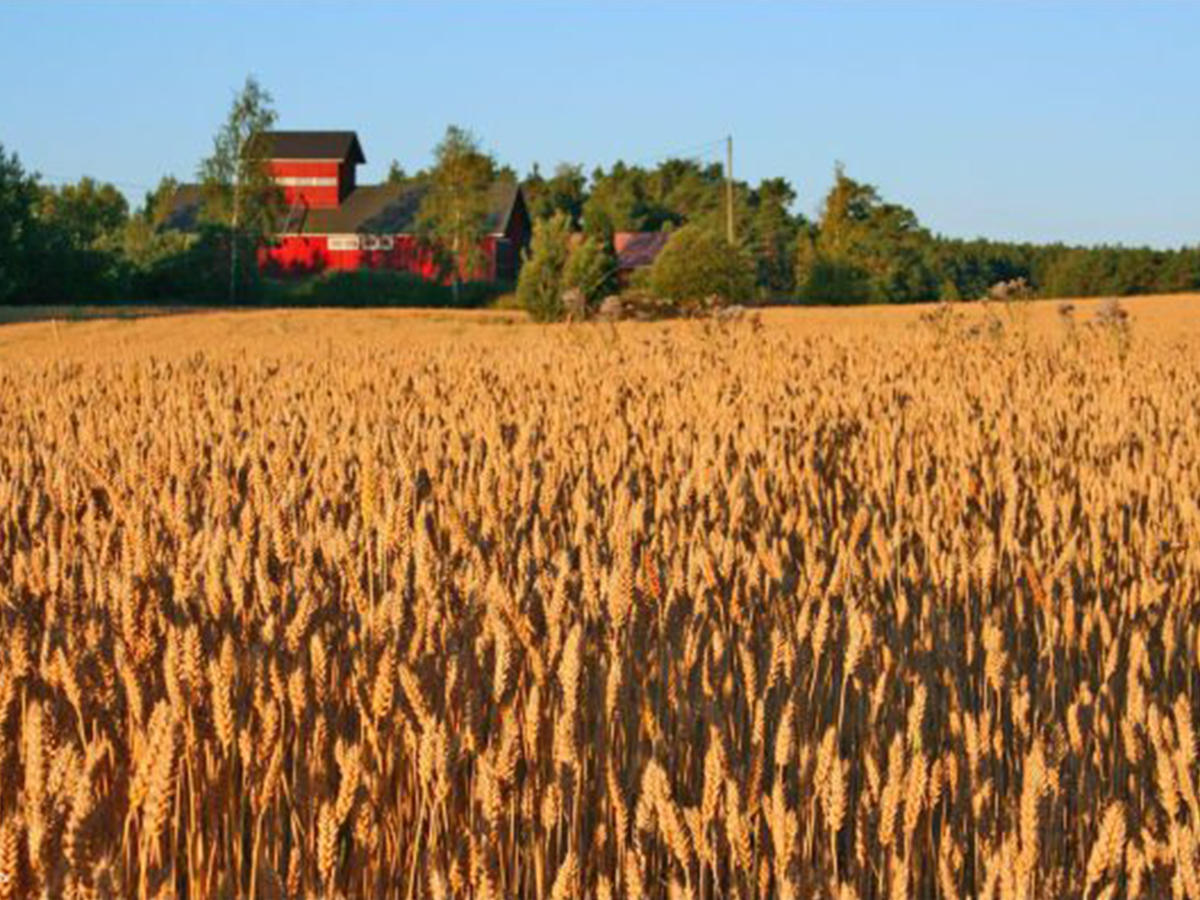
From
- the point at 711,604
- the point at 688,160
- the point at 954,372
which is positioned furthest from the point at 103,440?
the point at 688,160

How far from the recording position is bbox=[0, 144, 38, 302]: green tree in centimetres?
3806

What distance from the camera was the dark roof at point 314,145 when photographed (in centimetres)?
6044

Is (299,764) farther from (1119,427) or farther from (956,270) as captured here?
(956,270)

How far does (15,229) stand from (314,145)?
77.7 feet

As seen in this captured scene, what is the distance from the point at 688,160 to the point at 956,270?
934 inches

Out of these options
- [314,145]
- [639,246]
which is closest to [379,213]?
[314,145]

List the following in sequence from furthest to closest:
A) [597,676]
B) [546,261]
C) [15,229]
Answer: [15,229]
[546,261]
[597,676]

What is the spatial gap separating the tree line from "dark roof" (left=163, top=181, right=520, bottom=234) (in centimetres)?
124

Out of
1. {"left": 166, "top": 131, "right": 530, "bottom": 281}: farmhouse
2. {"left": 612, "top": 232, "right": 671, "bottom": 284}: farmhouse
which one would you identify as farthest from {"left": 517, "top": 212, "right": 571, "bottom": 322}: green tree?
{"left": 612, "top": 232, "right": 671, "bottom": 284}: farmhouse

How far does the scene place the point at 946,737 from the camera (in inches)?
99.3

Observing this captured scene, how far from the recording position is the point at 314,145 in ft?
200

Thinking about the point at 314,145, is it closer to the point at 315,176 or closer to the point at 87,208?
the point at 315,176

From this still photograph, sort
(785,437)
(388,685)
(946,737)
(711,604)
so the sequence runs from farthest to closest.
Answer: (785,437) < (711,604) < (946,737) < (388,685)

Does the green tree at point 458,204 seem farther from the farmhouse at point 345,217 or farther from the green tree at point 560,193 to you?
the green tree at point 560,193
